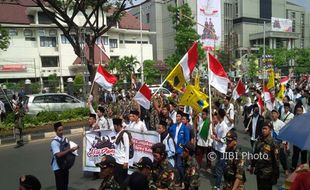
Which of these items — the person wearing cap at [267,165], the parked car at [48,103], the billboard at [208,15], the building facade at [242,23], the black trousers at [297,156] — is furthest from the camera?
the building facade at [242,23]

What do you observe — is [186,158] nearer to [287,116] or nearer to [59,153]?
[59,153]

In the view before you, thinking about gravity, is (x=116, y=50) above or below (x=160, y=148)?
above

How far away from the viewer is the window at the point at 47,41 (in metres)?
42.4

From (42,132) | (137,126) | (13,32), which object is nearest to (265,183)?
(137,126)

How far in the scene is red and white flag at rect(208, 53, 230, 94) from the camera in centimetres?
884

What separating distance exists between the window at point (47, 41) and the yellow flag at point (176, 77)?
36.1m

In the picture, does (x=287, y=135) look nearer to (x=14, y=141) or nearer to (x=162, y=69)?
(x=14, y=141)

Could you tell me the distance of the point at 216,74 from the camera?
8898 mm

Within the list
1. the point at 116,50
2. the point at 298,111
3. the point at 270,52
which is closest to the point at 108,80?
the point at 298,111

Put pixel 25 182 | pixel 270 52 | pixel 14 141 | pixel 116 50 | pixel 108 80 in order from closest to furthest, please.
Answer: pixel 25 182 → pixel 108 80 → pixel 14 141 → pixel 116 50 → pixel 270 52

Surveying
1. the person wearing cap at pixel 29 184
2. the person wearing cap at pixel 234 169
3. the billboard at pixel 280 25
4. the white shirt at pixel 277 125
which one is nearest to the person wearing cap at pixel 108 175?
the person wearing cap at pixel 29 184

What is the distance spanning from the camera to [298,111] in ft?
29.2

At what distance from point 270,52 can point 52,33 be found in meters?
35.8

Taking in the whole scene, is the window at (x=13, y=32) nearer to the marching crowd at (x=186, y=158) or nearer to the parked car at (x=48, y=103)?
the parked car at (x=48, y=103)
